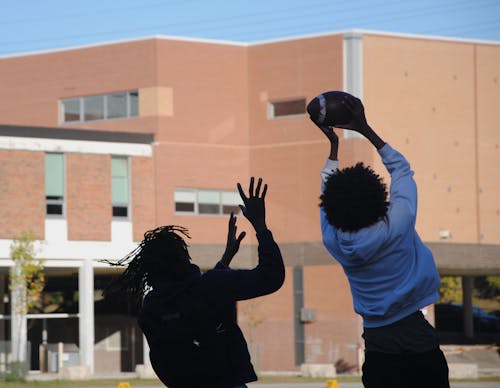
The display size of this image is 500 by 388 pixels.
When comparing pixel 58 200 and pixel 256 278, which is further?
Answer: pixel 58 200

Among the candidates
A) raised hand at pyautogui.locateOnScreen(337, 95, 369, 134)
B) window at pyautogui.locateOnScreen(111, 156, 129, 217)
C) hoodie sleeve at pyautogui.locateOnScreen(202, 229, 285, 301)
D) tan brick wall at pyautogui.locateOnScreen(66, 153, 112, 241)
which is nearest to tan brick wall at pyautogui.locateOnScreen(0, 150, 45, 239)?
tan brick wall at pyautogui.locateOnScreen(66, 153, 112, 241)

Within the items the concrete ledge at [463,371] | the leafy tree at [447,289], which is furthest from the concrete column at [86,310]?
the leafy tree at [447,289]

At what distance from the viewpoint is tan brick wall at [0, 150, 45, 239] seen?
41.2m

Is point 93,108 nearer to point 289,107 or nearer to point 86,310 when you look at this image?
point 289,107

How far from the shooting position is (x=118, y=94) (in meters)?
48.1

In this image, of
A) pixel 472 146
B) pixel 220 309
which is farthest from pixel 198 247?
pixel 220 309

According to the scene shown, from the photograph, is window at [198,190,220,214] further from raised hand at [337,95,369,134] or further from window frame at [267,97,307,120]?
raised hand at [337,95,369,134]

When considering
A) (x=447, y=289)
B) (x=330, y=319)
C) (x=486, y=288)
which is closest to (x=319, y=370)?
(x=330, y=319)

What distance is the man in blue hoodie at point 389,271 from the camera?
5.62 metres

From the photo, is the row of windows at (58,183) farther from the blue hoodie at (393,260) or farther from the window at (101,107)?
the blue hoodie at (393,260)

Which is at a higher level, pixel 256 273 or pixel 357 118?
pixel 357 118

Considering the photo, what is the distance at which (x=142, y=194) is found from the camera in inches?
1761

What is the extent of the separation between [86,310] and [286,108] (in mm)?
11437

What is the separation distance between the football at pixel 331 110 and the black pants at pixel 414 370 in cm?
120
